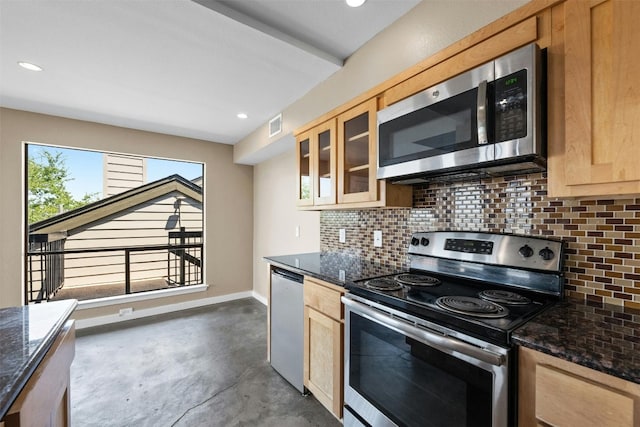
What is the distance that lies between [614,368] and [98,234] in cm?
493

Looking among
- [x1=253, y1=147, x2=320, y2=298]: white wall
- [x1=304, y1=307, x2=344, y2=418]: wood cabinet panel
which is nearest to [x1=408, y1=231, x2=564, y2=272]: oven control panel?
[x1=304, y1=307, x2=344, y2=418]: wood cabinet panel

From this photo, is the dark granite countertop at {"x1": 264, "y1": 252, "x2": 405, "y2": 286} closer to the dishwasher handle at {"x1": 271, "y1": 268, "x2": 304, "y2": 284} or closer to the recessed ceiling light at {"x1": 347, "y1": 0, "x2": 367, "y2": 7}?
the dishwasher handle at {"x1": 271, "y1": 268, "x2": 304, "y2": 284}

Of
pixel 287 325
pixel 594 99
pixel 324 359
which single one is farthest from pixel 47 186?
pixel 594 99

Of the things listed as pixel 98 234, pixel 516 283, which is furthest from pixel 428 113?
pixel 98 234

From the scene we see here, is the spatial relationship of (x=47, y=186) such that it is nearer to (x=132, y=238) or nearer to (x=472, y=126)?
(x=132, y=238)

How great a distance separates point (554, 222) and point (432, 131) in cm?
69

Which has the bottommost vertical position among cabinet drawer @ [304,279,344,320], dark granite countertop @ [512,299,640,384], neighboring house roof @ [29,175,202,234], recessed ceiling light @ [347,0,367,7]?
cabinet drawer @ [304,279,344,320]

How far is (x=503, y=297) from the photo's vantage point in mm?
1207

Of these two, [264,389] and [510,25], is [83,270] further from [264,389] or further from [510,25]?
[510,25]

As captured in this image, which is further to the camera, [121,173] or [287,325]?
[121,173]

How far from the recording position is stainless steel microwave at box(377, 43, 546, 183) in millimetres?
1054

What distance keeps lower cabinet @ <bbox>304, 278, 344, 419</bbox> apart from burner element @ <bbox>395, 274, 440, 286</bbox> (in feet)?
1.16

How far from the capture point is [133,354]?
2.62 metres

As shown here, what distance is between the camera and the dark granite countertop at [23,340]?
0.66m
